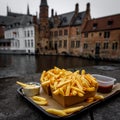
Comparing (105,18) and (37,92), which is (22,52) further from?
(37,92)

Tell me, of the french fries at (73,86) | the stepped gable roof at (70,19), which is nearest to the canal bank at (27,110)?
the french fries at (73,86)

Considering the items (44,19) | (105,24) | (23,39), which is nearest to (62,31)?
(44,19)

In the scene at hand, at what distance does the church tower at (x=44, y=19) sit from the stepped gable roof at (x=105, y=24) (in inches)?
474

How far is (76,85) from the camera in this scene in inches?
78.1

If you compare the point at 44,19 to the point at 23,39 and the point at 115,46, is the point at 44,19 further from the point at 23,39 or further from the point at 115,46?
the point at 115,46

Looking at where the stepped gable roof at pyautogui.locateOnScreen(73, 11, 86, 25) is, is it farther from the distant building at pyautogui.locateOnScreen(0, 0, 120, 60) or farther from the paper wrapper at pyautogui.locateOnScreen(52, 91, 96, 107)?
the paper wrapper at pyautogui.locateOnScreen(52, 91, 96, 107)

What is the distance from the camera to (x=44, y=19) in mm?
33344

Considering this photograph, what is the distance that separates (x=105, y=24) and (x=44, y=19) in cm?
1680

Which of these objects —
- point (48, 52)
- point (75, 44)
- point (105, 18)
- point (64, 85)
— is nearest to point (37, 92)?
point (64, 85)

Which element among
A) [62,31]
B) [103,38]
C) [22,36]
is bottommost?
[103,38]

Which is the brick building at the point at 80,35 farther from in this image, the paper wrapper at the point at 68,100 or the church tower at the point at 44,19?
the paper wrapper at the point at 68,100

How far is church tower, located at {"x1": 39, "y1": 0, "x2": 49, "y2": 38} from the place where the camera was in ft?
107

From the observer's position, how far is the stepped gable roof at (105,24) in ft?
73.7

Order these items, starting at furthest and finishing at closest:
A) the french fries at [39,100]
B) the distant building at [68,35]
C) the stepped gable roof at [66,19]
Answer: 1. the stepped gable roof at [66,19]
2. the distant building at [68,35]
3. the french fries at [39,100]
